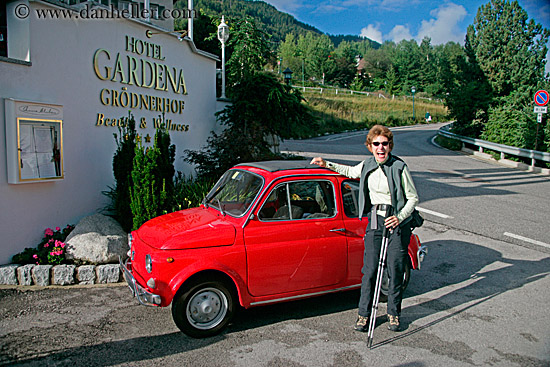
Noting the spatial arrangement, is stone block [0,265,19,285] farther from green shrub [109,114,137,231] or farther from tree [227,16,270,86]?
tree [227,16,270,86]

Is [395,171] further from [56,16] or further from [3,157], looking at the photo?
[56,16]

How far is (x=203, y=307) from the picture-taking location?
14.2 ft

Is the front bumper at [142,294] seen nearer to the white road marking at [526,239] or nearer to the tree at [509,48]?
the white road marking at [526,239]

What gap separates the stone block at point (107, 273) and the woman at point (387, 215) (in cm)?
339

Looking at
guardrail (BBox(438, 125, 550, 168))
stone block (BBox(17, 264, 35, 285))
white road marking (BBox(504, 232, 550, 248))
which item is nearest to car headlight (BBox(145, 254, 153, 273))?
stone block (BBox(17, 264, 35, 285))

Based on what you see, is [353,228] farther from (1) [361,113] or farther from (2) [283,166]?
(1) [361,113]

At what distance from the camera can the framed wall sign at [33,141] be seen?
6.20m

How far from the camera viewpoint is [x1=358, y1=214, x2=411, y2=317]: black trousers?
14.5 feet

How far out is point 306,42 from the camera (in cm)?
12256

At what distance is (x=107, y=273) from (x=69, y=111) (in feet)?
9.96

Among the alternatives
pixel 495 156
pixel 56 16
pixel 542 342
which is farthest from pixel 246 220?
pixel 495 156

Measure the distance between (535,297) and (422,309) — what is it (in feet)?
5.31

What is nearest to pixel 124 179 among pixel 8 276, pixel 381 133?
pixel 8 276

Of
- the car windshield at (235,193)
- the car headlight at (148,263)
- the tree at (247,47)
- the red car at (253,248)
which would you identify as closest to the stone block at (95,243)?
the red car at (253,248)
